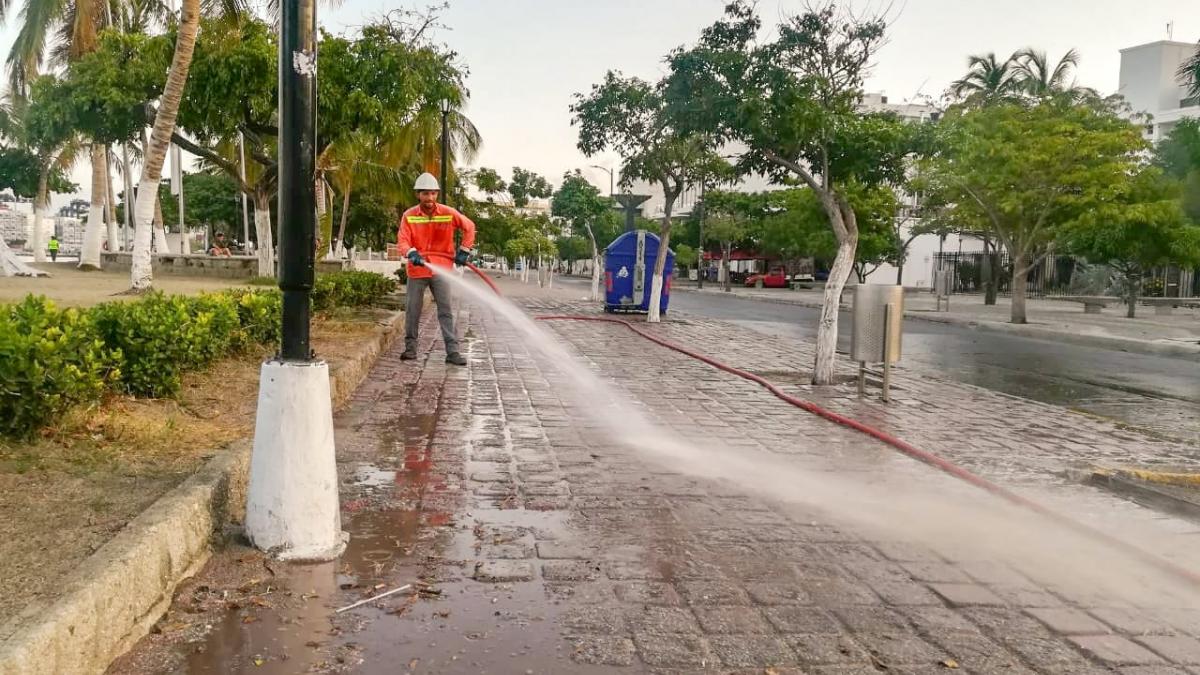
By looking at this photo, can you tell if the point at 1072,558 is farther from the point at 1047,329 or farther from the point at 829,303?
the point at 1047,329

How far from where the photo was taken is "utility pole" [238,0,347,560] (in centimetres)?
388

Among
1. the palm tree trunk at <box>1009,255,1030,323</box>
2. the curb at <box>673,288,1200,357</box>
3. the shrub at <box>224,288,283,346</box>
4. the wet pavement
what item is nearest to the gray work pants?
the shrub at <box>224,288,283,346</box>

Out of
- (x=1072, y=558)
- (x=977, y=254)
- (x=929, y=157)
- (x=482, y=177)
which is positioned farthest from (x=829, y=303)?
(x=977, y=254)

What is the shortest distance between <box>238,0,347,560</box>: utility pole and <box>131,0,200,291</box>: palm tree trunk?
1066 cm

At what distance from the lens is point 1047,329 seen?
20766 millimetres

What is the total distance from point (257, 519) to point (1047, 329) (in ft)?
66.6

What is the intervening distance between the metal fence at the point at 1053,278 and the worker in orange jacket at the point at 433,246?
37268mm

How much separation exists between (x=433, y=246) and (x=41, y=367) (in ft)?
19.8

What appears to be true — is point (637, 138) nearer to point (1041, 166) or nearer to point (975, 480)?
point (1041, 166)

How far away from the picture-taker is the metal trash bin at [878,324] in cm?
891

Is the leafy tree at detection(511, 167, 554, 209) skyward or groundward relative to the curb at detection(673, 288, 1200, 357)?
skyward

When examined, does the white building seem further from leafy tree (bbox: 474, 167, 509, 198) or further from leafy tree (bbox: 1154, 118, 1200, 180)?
leafy tree (bbox: 474, 167, 509, 198)

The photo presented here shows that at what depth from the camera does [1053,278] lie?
46.5 meters

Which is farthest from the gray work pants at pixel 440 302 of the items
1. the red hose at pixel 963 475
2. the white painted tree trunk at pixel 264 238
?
the white painted tree trunk at pixel 264 238
